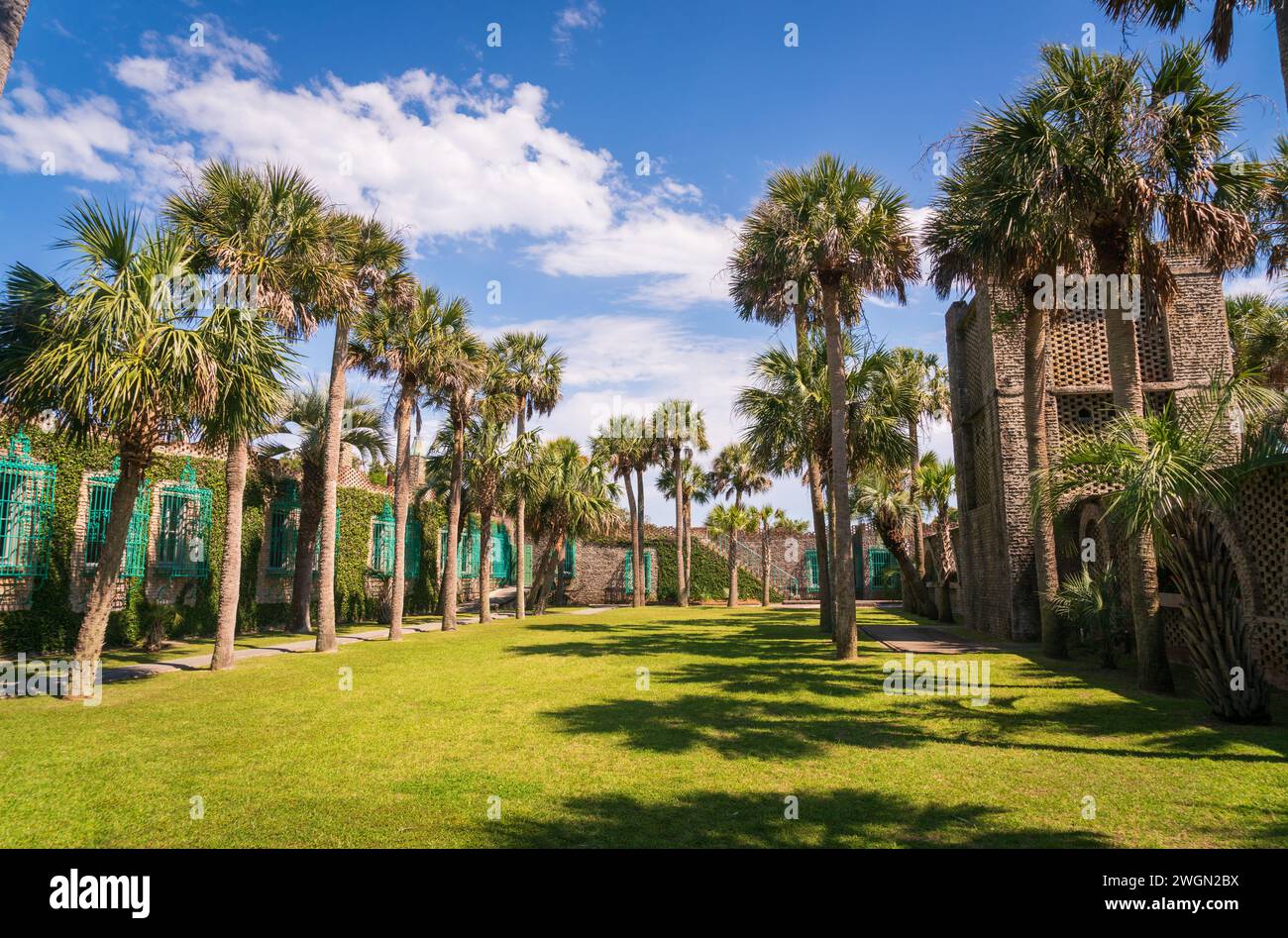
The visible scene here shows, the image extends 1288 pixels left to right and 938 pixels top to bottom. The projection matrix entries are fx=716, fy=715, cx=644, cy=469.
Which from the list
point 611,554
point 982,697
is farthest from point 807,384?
point 611,554

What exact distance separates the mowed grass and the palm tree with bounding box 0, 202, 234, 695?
3165 mm

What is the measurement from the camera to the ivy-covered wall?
13312 mm

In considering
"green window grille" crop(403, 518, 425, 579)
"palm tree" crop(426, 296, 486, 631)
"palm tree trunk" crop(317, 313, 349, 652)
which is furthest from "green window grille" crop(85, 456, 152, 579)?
"green window grille" crop(403, 518, 425, 579)

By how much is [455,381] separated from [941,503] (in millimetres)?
16172

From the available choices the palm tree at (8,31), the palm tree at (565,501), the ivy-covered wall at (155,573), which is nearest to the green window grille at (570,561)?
the palm tree at (565,501)

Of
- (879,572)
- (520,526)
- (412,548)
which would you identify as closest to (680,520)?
(520,526)

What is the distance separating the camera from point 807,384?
17203 mm

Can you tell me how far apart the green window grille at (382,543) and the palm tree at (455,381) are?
3989mm

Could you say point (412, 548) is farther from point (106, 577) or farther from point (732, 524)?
point (106, 577)

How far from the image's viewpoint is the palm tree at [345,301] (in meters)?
14.9

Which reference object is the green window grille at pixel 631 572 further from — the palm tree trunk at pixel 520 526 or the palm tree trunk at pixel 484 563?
the palm tree trunk at pixel 484 563

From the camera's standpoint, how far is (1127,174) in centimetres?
1025

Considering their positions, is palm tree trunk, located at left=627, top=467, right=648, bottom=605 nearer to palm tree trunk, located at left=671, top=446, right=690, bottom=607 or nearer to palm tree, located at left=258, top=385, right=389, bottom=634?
palm tree trunk, located at left=671, top=446, right=690, bottom=607

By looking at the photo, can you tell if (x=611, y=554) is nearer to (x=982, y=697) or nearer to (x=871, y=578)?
(x=871, y=578)
